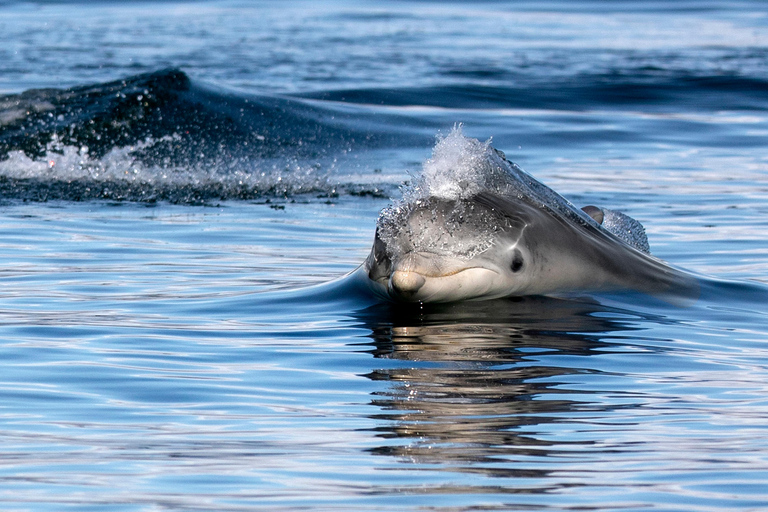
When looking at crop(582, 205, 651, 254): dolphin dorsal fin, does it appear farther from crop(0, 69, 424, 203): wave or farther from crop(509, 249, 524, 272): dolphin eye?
crop(0, 69, 424, 203): wave

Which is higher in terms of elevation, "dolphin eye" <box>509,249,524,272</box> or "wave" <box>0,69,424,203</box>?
"dolphin eye" <box>509,249,524,272</box>

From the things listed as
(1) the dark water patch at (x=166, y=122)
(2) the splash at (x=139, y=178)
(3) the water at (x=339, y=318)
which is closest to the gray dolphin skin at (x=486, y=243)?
(3) the water at (x=339, y=318)

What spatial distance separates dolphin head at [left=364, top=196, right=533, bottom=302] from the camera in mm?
7500

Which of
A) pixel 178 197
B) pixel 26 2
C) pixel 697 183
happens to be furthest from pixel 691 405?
pixel 26 2

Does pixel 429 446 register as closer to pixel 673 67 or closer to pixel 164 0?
pixel 673 67

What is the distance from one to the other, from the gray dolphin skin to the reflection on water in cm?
17

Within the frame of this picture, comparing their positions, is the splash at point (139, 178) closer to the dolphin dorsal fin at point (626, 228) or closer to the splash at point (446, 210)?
the dolphin dorsal fin at point (626, 228)

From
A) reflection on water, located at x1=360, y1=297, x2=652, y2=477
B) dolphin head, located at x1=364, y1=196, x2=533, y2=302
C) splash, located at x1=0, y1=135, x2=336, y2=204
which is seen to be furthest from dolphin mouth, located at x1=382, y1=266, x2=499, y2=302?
splash, located at x1=0, y1=135, x2=336, y2=204

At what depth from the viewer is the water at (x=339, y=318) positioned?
473cm

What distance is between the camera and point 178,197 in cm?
1447

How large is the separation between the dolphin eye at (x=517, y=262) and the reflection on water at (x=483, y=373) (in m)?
0.24

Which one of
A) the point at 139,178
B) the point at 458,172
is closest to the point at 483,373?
the point at 458,172

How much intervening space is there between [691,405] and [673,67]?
22.9 m

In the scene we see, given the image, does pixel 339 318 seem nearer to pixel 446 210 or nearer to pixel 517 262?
pixel 446 210
